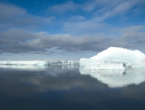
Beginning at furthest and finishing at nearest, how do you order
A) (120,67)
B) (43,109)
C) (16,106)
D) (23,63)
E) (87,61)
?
(23,63) < (87,61) < (120,67) < (16,106) < (43,109)

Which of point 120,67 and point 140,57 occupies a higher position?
point 140,57

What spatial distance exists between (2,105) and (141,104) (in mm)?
7300

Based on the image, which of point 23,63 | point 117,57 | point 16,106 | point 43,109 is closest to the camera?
point 43,109

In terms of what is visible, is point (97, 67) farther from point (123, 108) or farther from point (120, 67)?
point (123, 108)

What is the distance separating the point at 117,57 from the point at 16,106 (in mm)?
34687

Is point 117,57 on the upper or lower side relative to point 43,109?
upper

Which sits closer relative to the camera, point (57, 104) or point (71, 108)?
point (71, 108)

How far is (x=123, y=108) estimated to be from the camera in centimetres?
748

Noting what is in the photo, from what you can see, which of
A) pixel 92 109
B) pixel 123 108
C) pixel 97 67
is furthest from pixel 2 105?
pixel 97 67

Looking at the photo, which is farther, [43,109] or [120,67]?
[120,67]

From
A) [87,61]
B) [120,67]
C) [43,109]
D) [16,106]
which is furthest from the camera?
[87,61]

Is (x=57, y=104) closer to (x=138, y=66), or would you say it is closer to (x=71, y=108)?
(x=71, y=108)

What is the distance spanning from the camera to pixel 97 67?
118 feet

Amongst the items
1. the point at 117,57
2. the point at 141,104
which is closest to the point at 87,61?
the point at 117,57
